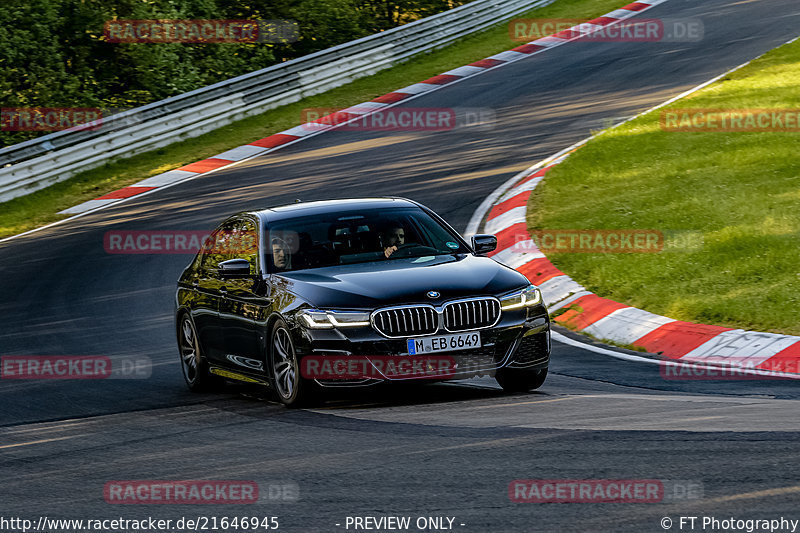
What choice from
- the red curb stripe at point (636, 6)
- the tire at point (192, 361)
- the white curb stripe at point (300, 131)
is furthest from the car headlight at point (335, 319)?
the red curb stripe at point (636, 6)

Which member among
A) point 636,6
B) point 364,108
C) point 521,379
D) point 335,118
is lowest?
point 521,379

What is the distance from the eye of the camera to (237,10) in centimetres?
3130

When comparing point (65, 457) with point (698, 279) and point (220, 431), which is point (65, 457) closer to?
point (220, 431)

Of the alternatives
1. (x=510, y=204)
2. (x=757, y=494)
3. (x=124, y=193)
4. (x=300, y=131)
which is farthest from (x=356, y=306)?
(x=300, y=131)

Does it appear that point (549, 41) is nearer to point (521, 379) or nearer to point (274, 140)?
point (274, 140)

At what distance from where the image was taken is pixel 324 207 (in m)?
9.50

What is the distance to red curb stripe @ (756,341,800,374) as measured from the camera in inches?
360

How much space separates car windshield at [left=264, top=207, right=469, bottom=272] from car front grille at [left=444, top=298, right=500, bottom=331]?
3.50 ft

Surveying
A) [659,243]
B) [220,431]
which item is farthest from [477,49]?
[220,431]

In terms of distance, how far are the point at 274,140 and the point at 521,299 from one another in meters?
16.1

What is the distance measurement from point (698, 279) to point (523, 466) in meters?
6.38

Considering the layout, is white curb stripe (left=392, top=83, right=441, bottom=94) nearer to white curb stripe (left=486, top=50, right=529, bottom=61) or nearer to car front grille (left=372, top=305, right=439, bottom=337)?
white curb stripe (left=486, top=50, right=529, bottom=61)

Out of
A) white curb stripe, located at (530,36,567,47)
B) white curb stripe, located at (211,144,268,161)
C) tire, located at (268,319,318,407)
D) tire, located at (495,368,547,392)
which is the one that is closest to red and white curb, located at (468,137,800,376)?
tire, located at (495,368,547,392)

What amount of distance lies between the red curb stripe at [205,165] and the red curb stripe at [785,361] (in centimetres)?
1431
